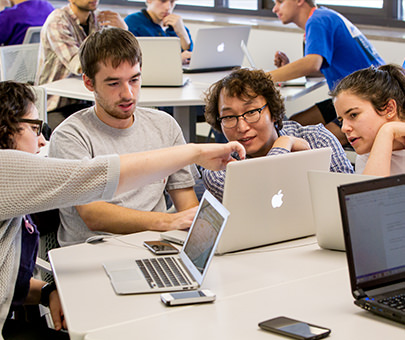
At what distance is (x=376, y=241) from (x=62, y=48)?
128 inches

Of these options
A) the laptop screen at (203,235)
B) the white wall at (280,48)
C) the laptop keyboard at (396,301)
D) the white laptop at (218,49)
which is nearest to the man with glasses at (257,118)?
the laptop screen at (203,235)

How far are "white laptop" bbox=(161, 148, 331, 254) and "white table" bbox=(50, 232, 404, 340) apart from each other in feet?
0.14

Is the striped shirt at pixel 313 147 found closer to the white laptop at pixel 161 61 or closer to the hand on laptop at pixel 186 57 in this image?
the white laptop at pixel 161 61

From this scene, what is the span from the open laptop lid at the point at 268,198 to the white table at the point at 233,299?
42 mm

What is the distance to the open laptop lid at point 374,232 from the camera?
1.41 meters

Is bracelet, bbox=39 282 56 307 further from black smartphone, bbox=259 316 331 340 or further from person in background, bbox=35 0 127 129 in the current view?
person in background, bbox=35 0 127 129

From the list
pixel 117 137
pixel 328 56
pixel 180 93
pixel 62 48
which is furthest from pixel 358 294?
pixel 62 48

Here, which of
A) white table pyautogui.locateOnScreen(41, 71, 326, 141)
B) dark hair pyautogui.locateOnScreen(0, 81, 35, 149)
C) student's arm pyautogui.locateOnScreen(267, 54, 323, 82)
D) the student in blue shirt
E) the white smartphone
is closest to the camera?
the white smartphone

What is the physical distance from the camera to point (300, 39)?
17.4 ft

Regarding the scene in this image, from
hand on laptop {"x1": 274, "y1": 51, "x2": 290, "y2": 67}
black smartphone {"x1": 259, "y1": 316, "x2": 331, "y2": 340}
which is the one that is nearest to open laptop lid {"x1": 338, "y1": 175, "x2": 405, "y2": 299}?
black smartphone {"x1": 259, "y1": 316, "x2": 331, "y2": 340}

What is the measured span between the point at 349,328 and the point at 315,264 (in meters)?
0.42

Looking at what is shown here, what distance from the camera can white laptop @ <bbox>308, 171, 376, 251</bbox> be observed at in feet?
5.79

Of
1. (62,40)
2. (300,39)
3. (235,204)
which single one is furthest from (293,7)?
(235,204)

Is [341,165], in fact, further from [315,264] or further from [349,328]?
[349,328]
